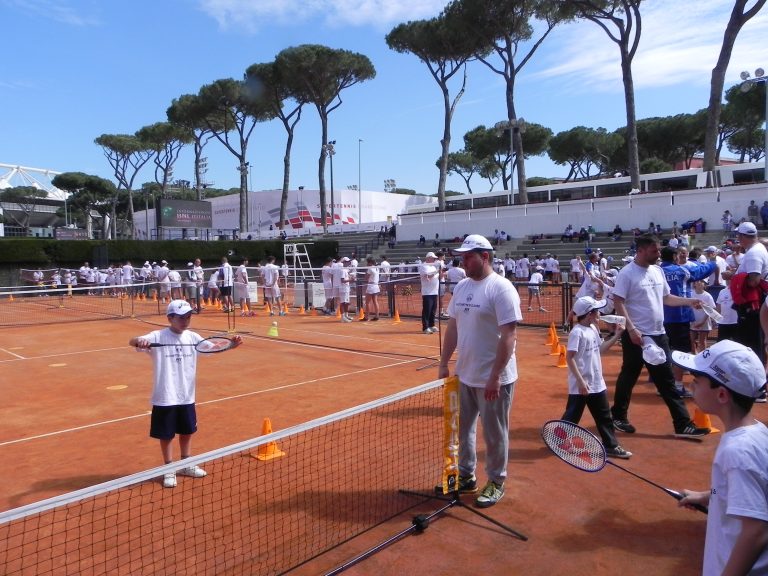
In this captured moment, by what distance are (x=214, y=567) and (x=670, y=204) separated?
3141 centimetres

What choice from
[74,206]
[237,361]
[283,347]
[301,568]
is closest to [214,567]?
[301,568]

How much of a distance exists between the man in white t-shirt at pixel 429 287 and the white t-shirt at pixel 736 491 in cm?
1192

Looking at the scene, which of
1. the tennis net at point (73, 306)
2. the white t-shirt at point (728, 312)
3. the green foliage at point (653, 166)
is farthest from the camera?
the green foliage at point (653, 166)

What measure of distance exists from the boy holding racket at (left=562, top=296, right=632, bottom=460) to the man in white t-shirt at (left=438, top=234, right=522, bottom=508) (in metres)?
1.27

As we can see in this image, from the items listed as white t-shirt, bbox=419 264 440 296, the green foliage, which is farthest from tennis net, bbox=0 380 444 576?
the green foliage

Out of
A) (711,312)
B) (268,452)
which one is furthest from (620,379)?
(268,452)

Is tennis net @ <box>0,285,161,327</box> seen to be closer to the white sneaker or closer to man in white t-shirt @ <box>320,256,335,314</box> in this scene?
man in white t-shirt @ <box>320,256,335,314</box>

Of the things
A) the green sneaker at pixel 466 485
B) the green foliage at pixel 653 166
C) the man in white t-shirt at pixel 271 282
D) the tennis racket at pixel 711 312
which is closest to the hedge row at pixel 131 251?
the man in white t-shirt at pixel 271 282

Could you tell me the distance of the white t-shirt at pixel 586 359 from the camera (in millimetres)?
5766

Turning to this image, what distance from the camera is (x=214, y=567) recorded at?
3.93m

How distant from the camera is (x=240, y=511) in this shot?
4.78 meters

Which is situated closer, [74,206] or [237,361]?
[237,361]

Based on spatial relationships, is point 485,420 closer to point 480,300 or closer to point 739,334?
point 480,300

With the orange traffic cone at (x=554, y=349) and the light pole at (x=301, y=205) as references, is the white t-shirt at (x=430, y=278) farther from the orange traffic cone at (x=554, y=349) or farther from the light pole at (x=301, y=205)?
the light pole at (x=301, y=205)
